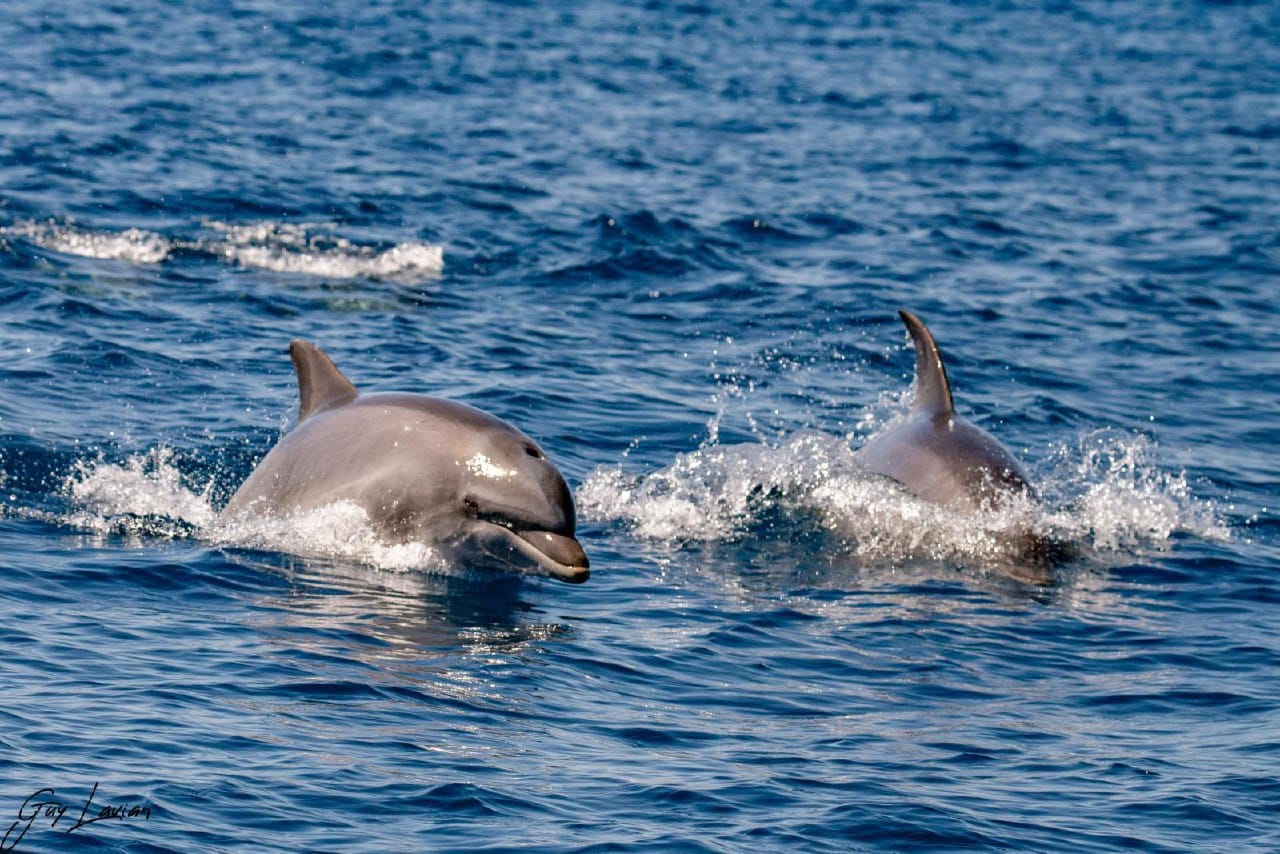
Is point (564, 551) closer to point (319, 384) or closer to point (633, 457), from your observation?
point (319, 384)

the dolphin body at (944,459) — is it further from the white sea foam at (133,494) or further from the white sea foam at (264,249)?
the white sea foam at (264,249)

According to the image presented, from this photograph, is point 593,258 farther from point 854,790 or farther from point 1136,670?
point 854,790

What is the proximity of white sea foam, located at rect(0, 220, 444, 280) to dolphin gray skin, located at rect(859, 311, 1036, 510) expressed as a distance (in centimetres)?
982

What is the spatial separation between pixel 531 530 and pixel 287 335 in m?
9.14

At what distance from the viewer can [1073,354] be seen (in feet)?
82.0

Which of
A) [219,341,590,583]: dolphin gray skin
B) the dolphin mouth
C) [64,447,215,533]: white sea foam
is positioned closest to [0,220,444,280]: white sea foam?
[64,447,215,533]: white sea foam

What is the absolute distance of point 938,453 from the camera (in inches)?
682

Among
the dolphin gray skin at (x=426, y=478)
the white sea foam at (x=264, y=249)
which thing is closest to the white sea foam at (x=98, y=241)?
the white sea foam at (x=264, y=249)

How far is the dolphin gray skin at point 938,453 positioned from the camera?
16.9 meters

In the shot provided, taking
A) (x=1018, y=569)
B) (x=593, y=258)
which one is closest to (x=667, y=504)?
(x=1018, y=569)

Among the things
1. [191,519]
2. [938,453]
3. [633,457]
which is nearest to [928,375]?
[938,453]

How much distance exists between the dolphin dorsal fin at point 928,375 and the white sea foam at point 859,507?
2.79ft
